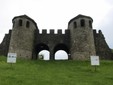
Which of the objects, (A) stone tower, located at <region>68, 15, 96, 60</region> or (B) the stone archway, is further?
(B) the stone archway

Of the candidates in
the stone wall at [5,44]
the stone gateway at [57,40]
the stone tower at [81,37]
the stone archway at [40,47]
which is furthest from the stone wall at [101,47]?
the stone wall at [5,44]

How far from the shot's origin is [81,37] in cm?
4247

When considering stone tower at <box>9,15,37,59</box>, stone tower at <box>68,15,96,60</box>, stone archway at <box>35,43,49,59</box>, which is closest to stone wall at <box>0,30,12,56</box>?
stone tower at <box>9,15,37,59</box>

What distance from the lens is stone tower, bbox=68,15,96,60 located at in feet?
135

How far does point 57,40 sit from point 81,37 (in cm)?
516

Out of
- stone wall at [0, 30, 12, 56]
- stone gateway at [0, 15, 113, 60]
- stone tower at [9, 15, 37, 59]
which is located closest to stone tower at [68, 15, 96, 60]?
stone gateway at [0, 15, 113, 60]

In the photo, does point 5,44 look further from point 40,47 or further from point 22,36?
point 40,47

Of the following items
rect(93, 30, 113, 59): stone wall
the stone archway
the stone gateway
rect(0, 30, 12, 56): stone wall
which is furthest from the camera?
the stone archway

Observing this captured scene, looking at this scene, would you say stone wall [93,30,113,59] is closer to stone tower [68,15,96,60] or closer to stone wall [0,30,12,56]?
stone tower [68,15,96,60]

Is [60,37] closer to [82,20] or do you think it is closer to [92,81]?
[82,20]

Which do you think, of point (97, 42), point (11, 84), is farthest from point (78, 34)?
point (11, 84)

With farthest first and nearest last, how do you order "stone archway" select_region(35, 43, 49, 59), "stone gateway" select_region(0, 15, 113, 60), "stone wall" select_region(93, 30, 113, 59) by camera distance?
"stone archway" select_region(35, 43, 49, 59) < "stone wall" select_region(93, 30, 113, 59) < "stone gateway" select_region(0, 15, 113, 60)

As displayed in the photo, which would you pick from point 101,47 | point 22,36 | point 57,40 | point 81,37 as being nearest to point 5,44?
point 22,36

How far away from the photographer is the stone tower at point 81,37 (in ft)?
135
